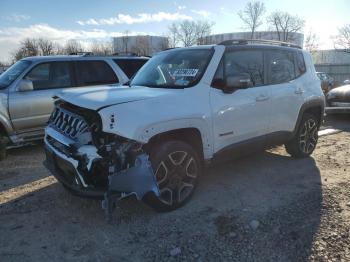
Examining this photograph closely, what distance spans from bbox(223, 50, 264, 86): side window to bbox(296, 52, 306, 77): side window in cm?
100

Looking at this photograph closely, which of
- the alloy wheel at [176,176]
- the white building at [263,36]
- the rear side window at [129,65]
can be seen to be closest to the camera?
the alloy wheel at [176,176]

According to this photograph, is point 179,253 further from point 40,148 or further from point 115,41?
point 115,41

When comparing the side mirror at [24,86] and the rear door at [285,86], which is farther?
the side mirror at [24,86]

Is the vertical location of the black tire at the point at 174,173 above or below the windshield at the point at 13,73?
below

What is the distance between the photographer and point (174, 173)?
4250mm

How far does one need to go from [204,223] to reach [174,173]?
65cm

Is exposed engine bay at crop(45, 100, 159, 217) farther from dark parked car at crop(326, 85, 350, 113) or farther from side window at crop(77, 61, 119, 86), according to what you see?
dark parked car at crop(326, 85, 350, 113)

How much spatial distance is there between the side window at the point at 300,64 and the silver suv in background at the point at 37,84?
3.15 metres

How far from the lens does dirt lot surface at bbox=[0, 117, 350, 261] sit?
11.6 ft

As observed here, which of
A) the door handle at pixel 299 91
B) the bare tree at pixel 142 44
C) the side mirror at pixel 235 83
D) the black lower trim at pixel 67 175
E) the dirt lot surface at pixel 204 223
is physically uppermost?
the bare tree at pixel 142 44

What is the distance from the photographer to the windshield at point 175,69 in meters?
4.60

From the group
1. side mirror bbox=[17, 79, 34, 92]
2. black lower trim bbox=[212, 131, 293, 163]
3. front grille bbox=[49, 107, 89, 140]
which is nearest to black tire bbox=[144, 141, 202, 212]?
black lower trim bbox=[212, 131, 293, 163]

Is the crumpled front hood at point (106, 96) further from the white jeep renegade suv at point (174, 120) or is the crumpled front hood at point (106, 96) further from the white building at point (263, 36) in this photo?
the white building at point (263, 36)

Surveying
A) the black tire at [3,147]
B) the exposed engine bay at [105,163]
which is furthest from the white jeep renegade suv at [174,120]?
the black tire at [3,147]
